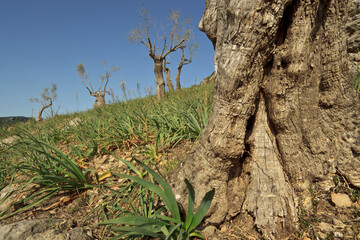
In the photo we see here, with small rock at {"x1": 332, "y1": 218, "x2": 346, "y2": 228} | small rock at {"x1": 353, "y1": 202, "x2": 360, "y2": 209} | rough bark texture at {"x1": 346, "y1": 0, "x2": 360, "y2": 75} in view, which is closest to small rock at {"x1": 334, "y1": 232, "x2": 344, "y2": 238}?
small rock at {"x1": 332, "y1": 218, "x2": 346, "y2": 228}

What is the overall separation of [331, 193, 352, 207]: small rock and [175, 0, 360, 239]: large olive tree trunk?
10cm

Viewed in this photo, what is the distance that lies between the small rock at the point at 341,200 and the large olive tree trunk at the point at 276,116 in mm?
99

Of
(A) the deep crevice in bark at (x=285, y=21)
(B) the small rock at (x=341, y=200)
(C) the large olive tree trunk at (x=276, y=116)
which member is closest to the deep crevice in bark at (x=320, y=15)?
(C) the large olive tree trunk at (x=276, y=116)

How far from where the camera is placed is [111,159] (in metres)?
2.59

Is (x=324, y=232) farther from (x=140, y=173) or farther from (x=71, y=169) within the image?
(x=71, y=169)

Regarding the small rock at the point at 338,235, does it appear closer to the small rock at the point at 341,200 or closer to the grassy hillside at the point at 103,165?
the small rock at the point at 341,200

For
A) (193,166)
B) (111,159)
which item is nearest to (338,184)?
(193,166)

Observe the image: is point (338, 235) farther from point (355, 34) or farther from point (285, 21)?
point (355, 34)

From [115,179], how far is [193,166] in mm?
1050

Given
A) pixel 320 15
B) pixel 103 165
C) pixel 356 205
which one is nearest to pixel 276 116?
pixel 320 15

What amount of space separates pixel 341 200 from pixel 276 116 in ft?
2.99

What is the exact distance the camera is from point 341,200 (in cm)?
157

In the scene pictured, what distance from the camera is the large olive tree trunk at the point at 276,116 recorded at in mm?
1336

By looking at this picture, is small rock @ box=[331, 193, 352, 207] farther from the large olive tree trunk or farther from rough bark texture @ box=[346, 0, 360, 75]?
rough bark texture @ box=[346, 0, 360, 75]
